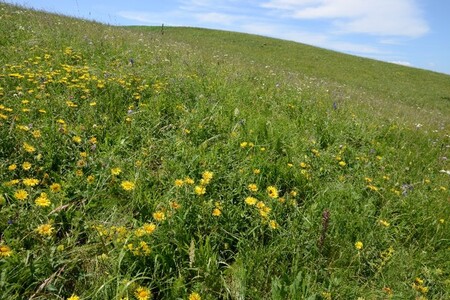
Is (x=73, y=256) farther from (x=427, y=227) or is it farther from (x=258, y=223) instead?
(x=427, y=227)

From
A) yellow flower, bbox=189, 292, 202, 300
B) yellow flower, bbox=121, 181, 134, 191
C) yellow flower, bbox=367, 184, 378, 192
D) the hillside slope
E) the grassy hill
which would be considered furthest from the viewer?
the hillside slope

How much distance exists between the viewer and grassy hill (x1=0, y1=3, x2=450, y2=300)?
2.24 m

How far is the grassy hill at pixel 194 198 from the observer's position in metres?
2.24

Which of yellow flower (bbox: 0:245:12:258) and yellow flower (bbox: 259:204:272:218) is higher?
yellow flower (bbox: 259:204:272:218)

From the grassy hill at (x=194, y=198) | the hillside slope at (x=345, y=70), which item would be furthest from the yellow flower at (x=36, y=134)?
the hillside slope at (x=345, y=70)

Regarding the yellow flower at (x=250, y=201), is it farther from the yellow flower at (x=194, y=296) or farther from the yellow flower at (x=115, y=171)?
the yellow flower at (x=115, y=171)

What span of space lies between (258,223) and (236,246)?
31cm

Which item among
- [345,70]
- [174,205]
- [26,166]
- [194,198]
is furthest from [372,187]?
[345,70]

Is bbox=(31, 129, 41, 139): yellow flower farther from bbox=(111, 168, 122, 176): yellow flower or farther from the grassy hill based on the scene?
bbox=(111, 168, 122, 176): yellow flower

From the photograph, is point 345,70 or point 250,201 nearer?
point 250,201

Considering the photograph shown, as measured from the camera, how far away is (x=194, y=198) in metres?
2.80

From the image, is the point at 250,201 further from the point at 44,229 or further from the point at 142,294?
the point at 44,229

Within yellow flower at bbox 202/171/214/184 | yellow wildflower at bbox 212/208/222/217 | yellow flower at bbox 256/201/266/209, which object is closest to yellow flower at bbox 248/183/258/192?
yellow flower at bbox 256/201/266/209

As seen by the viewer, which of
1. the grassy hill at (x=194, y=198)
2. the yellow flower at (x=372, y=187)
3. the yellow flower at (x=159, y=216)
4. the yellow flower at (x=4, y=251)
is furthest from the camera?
the yellow flower at (x=372, y=187)
